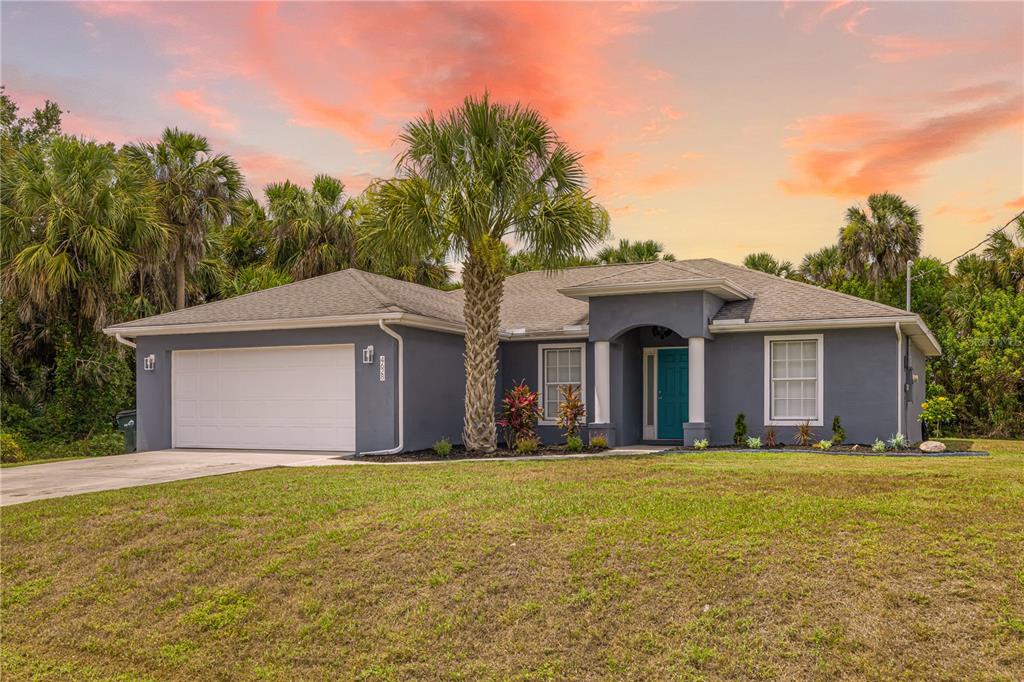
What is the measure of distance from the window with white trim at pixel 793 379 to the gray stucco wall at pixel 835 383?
0.44 feet

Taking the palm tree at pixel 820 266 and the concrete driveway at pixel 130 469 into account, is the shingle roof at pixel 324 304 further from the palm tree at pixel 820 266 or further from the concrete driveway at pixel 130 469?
the palm tree at pixel 820 266

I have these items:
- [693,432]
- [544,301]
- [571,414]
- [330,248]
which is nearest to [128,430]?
[571,414]

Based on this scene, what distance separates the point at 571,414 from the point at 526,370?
2.16 meters

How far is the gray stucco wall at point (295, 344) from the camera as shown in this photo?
15.6 metres

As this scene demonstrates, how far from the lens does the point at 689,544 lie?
7.19 m

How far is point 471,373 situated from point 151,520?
7.43 meters

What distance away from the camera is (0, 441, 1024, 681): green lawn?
574 cm

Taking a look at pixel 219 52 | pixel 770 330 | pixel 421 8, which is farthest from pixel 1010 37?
pixel 219 52

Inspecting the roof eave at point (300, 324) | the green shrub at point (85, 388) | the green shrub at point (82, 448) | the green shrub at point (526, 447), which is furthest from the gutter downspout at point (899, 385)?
the green shrub at point (85, 388)

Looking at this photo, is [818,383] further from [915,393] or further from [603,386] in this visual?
[915,393]

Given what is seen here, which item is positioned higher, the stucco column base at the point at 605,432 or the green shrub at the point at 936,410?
the green shrub at the point at 936,410

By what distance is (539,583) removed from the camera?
680 cm

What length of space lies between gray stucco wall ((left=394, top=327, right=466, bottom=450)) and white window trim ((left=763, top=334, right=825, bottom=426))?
20.9 ft

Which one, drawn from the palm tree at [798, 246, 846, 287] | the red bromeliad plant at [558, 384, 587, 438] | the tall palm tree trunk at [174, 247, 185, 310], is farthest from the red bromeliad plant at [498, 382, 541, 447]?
the palm tree at [798, 246, 846, 287]
